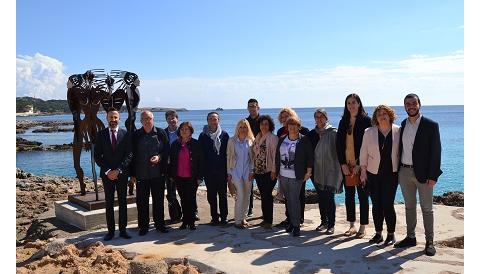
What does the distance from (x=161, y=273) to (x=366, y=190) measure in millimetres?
2919

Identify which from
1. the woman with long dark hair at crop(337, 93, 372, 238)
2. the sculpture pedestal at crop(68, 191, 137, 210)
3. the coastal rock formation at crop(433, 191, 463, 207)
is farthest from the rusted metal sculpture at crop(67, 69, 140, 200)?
the coastal rock formation at crop(433, 191, 463, 207)

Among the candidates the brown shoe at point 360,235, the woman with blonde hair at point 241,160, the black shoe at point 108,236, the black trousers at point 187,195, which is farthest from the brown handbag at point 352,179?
the black shoe at point 108,236

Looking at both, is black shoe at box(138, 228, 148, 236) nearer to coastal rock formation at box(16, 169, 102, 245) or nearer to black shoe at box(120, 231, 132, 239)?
black shoe at box(120, 231, 132, 239)

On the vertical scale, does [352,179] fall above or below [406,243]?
above

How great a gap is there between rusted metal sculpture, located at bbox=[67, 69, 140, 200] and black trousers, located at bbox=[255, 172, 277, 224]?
104 inches

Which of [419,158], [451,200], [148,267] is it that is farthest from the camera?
[451,200]

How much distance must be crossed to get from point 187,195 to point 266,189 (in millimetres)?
1229

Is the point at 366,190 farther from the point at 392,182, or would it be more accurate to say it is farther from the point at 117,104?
the point at 117,104

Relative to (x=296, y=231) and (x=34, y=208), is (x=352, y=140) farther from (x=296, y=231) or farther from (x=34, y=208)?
(x=34, y=208)

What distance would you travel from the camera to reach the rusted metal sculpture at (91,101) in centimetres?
775

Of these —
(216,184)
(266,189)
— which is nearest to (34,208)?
(216,184)

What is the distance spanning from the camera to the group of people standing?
5.33 m

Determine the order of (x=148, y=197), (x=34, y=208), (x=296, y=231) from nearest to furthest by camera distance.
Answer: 1. (x=296, y=231)
2. (x=148, y=197)
3. (x=34, y=208)

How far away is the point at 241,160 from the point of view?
21.2ft
